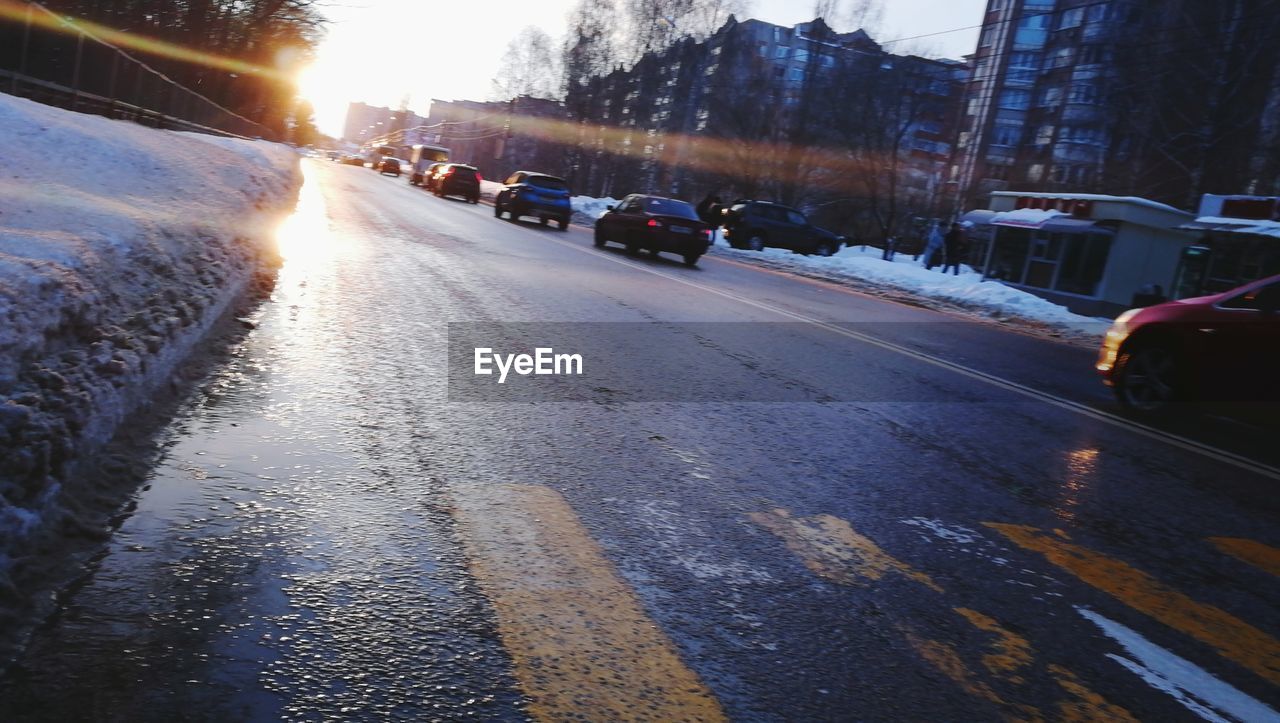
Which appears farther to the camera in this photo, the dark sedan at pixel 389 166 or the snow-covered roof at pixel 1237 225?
the dark sedan at pixel 389 166

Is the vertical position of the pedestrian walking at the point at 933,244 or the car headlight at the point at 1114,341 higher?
the pedestrian walking at the point at 933,244

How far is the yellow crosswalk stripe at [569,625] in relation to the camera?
8.35 ft

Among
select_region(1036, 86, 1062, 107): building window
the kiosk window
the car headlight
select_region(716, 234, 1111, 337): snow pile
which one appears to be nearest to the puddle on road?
the car headlight

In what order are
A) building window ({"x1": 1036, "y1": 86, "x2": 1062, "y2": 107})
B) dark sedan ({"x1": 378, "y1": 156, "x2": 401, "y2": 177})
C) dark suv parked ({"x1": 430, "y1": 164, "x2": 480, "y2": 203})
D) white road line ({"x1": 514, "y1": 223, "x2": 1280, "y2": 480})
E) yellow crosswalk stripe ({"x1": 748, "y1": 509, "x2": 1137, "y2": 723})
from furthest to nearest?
→ dark sedan ({"x1": 378, "y1": 156, "x2": 401, "y2": 177}) < building window ({"x1": 1036, "y1": 86, "x2": 1062, "y2": 107}) < dark suv parked ({"x1": 430, "y1": 164, "x2": 480, "y2": 203}) < white road line ({"x1": 514, "y1": 223, "x2": 1280, "y2": 480}) < yellow crosswalk stripe ({"x1": 748, "y1": 509, "x2": 1137, "y2": 723})

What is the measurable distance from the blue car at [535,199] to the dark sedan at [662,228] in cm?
696

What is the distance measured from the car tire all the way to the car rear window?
22147mm

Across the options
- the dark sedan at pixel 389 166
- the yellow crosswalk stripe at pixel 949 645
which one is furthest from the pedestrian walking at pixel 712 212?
the dark sedan at pixel 389 166

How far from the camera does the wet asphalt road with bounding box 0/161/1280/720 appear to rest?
2.60 m

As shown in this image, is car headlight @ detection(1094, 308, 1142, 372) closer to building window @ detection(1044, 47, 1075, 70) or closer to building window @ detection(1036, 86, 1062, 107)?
building window @ detection(1044, 47, 1075, 70)

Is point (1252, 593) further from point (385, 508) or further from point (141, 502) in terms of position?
point (141, 502)

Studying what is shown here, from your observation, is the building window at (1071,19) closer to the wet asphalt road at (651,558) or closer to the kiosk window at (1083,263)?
the kiosk window at (1083,263)

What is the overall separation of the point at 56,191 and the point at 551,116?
62997mm

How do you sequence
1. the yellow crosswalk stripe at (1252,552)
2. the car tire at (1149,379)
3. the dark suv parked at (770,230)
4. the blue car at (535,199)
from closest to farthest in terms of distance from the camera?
the yellow crosswalk stripe at (1252,552), the car tire at (1149,379), the blue car at (535,199), the dark suv parked at (770,230)

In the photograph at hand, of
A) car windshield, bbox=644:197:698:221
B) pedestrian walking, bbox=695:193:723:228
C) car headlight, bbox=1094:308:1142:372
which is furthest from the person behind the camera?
pedestrian walking, bbox=695:193:723:228
